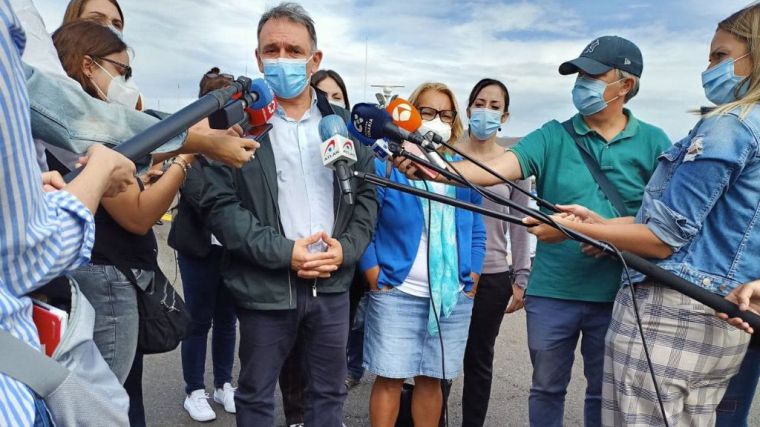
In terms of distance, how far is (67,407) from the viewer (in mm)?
971

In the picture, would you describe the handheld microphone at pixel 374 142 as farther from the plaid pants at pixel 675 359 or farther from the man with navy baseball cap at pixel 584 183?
the plaid pants at pixel 675 359

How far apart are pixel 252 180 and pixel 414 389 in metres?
1.45

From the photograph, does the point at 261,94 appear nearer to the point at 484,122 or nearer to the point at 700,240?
the point at 700,240

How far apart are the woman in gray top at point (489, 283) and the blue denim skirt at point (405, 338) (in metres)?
0.42

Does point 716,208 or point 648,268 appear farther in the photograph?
point 716,208

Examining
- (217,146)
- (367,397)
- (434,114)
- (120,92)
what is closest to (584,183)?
(434,114)

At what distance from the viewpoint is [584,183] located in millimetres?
2545

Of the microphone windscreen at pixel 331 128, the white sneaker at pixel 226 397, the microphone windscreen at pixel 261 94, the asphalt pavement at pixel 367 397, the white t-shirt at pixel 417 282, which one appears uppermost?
the microphone windscreen at pixel 261 94

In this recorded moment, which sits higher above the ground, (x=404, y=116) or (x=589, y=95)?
(x=589, y=95)

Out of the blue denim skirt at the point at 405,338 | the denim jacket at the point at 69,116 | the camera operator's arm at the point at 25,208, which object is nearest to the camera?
the camera operator's arm at the point at 25,208

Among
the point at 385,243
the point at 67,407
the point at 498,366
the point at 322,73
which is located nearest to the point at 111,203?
the point at 67,407

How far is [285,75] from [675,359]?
6.41 ft

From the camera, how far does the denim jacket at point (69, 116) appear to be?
4.34 feet

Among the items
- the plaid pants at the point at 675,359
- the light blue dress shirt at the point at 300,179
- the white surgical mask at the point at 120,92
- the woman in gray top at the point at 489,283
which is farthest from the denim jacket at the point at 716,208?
the white surgical mask at the point at 120,92
